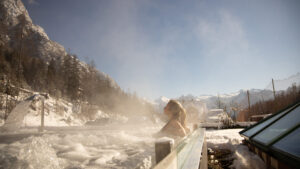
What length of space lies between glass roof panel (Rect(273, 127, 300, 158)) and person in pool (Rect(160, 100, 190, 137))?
391 centimetres

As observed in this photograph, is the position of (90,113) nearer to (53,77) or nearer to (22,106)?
(53,77)

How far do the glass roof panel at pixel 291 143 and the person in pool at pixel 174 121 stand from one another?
3.91m

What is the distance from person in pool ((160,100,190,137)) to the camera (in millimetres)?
4807

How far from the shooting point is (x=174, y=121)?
501 centimetres

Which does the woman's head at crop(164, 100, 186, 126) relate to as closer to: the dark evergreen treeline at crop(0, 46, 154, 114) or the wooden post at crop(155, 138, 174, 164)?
the wooden post at crop(155, 138, 174, 164)

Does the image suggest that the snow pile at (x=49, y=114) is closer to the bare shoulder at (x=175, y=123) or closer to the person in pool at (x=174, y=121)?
the person in pool at (x=174, y=121)

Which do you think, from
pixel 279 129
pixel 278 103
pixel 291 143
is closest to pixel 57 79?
pixel 279 129

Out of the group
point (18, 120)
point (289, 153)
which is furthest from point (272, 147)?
point (18, 120)

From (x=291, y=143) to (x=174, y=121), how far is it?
4175mm

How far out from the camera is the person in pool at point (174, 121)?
481cm

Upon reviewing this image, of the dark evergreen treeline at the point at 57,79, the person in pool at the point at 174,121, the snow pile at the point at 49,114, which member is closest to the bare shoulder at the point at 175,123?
the person in pool at the point at 174,121

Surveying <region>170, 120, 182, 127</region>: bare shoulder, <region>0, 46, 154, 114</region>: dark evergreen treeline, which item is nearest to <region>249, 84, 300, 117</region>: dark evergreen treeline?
<region>170, 120, 182, 127</region>: bare shoulder

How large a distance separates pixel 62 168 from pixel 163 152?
1.54 meters

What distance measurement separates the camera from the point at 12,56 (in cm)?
2064
